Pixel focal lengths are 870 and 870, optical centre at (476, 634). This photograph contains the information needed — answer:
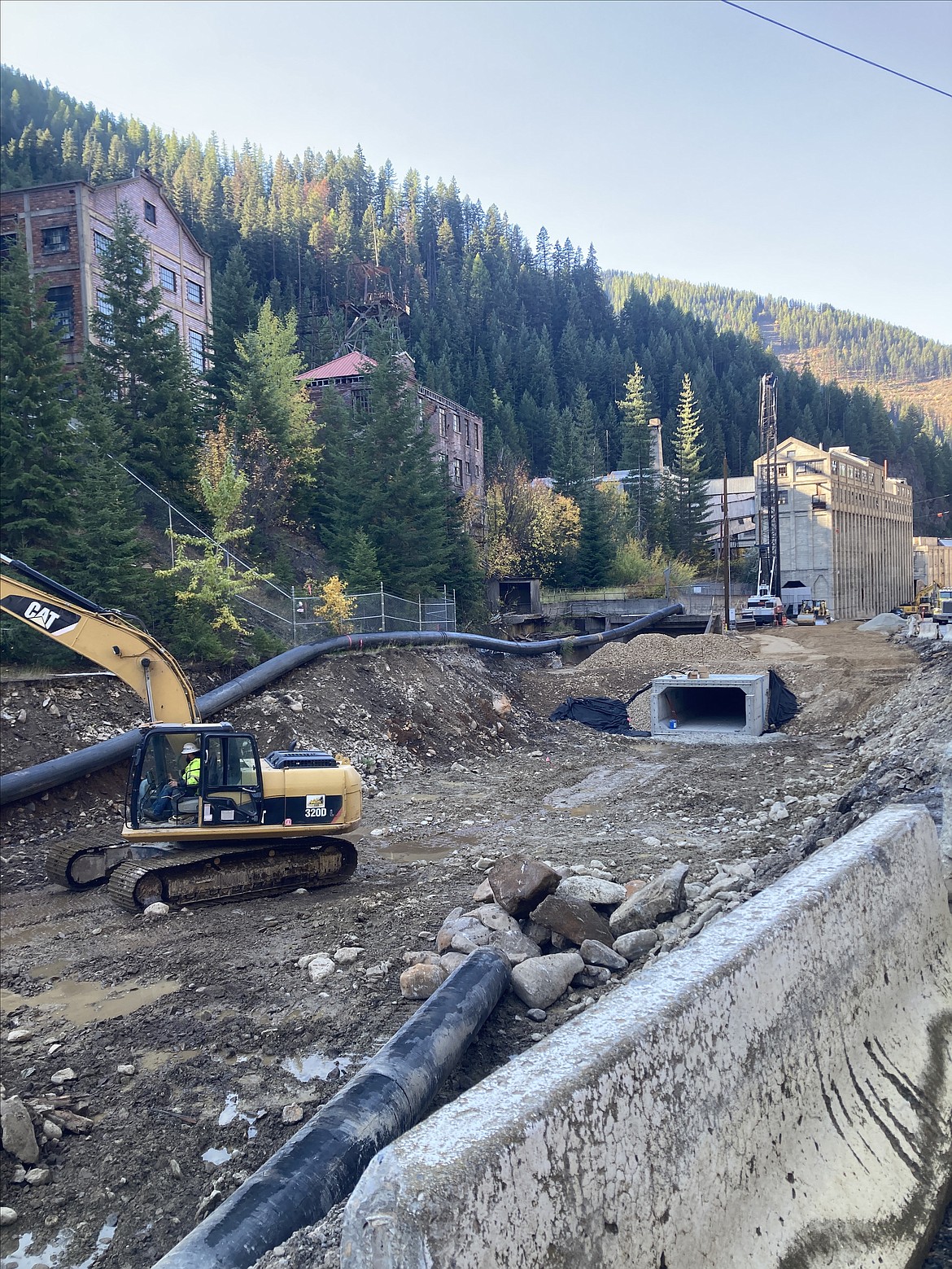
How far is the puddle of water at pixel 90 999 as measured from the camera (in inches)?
348

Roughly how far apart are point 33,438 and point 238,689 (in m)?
8.13

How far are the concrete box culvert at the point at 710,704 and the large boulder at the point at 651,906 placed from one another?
56.8 feet

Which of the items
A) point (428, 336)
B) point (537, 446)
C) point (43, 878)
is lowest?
point (43, 878)

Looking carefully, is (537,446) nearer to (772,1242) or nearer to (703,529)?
(703,529)

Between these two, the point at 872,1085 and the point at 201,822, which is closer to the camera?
the point at 872,1085

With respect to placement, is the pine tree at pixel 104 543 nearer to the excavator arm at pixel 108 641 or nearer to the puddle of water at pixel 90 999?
the excavator arm at pixel 108 641

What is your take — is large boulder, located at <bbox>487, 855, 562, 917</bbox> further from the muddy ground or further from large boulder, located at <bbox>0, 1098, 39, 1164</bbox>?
large boulder, located at <bbox>0, 1098, 39, 1164</bbox>

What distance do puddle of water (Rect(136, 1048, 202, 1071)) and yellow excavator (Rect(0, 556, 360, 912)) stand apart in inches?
168

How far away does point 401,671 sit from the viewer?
88.1ft

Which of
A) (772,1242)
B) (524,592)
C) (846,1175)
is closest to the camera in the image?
(772,1242)

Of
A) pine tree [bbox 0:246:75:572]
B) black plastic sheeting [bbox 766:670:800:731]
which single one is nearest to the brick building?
pine tree [bbox 0:246:75:572]

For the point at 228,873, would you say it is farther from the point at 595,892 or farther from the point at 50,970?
the point at 595,892

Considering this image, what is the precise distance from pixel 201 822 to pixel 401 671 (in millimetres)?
14763

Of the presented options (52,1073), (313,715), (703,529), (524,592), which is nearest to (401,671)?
(313,715)
